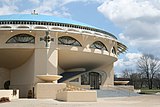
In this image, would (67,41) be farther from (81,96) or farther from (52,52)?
(81,96)

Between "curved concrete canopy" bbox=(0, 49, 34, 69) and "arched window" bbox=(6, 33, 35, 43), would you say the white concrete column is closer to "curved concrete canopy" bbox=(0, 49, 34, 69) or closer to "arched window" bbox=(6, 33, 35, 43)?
"arched window" bbox=(6, 33, 35, 43)

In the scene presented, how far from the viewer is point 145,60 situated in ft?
232

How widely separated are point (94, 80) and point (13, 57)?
14.0 m

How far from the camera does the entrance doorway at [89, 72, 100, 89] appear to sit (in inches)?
1764

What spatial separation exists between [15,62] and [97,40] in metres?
13.1

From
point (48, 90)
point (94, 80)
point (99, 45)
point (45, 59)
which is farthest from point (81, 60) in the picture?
point (48, 90)

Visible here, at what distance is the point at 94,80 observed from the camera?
45.5 m

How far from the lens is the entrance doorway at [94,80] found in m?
44.8

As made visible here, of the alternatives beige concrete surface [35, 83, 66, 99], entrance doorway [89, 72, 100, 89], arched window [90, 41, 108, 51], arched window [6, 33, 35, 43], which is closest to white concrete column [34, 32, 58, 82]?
arched window [6, 33, 35, 43]

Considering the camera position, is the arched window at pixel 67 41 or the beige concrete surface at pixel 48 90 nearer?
the beige concrete surface at pixel 48 90

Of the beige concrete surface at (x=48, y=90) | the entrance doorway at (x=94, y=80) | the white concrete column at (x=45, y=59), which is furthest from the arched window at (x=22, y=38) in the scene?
the entrance doorway at (x=94, y=80)

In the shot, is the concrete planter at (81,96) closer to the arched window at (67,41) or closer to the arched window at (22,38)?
the arched window at (67,41)

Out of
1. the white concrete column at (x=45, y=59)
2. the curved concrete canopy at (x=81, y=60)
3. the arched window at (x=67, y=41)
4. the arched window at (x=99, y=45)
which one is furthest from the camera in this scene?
the arched window at (x=99, y=45)

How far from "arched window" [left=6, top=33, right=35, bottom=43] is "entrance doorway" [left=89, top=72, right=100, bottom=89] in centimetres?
1267
